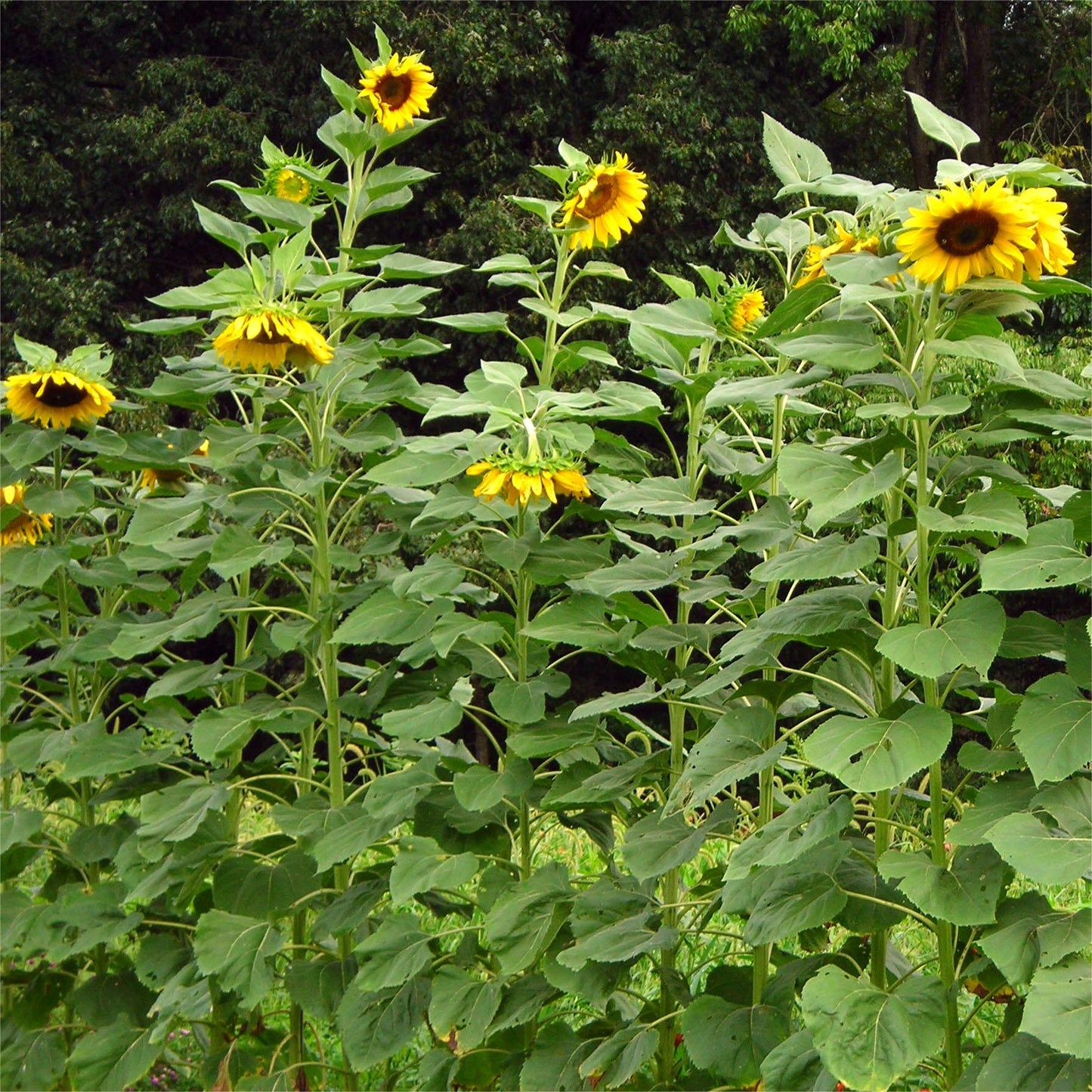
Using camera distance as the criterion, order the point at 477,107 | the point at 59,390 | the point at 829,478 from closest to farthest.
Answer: the point at 829,478 < the point at 59,390 < the point at 477,107

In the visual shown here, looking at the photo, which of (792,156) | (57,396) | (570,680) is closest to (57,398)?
(57,396)

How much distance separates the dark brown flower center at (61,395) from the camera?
233 centimetres

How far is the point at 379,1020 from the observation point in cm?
194

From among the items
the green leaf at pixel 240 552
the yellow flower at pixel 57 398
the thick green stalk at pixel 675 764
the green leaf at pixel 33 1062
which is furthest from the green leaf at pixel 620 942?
the yellow flower at pixel 57 398

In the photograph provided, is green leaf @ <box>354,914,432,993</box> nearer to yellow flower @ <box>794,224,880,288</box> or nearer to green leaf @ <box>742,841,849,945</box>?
green leaf @ <box>742,841,849,945</box>

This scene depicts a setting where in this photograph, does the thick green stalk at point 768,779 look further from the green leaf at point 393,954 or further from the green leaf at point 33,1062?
the green leaf at point 33,1062

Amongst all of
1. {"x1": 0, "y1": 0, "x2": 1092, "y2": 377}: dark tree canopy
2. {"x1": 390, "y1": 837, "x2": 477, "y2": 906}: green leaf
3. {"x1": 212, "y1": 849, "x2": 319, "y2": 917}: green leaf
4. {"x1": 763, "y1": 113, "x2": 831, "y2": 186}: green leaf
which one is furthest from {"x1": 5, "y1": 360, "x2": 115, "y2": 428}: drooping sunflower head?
{"x1": 0, "y1": 0, "x2": 1092, "y2": 377}: dark tree canopy

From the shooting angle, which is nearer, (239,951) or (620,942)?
(620,942)

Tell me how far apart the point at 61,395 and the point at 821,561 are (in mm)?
1456

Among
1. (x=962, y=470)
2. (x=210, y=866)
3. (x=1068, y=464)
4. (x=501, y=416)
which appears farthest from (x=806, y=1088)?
(x=1068, y=464)

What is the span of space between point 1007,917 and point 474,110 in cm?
781

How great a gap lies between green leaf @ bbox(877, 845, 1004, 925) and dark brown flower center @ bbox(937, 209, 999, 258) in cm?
66

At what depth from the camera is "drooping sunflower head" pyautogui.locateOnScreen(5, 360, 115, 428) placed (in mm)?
2309

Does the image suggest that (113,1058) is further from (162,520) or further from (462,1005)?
(162,520)
